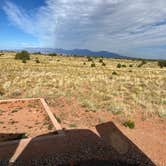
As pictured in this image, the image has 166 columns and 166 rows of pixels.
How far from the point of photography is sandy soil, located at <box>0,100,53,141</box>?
27.4ft

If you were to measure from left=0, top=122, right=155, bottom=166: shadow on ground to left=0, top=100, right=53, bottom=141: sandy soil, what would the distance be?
83cm

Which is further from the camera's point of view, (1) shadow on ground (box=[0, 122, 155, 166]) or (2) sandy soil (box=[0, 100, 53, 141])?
(2) sandy soil (box=[0, 100, 53, 141])

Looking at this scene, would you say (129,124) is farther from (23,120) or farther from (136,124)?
(23,120)

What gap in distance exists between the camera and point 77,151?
6.94 metres

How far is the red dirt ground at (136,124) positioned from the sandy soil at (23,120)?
0.73 metres

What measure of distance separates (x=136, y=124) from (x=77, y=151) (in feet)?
12.5

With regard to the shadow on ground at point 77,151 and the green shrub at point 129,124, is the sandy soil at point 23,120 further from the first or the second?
the green shrub at point 129,124

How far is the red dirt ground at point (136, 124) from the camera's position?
755 cm

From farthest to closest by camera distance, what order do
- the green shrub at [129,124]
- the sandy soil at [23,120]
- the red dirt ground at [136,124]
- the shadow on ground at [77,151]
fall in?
1. the green shrub at [129,124]
2. the sandy soil at [23,120]
3. the red dirt ground at [136,124]
4. the shadow on ground at [77,151]

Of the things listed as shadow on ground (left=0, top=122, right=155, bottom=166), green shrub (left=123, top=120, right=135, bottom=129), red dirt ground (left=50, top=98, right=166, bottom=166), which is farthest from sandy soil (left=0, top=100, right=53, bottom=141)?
green shrub (left=123, top=120, right=135, bottom=129)

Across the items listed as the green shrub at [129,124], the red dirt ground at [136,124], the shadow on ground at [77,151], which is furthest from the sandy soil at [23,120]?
the green shrub at [129,124]

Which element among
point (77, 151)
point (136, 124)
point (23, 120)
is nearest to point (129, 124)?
point (136, 124)

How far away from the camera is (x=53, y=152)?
22.3ft

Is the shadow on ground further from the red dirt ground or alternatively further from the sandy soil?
the sandy soil
